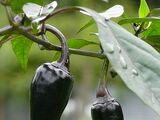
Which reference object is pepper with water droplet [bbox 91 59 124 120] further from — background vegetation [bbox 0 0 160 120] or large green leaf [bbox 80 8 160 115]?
background vegetation [bbox 0 0 160 120]

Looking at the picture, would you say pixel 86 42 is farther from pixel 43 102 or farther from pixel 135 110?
pixel 135 110

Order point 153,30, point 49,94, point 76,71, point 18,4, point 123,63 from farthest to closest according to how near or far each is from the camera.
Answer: point 76,71 → point 153,30 → point 18,4 → point 49,94 → point 123,63

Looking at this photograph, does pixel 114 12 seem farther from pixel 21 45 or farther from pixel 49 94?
pixel 21 45

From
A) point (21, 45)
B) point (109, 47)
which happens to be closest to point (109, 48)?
point (109, 47)

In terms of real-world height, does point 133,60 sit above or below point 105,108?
above

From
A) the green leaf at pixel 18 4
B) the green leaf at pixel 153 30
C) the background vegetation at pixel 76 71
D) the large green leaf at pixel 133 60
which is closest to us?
the large green leaf at pixel 133 60

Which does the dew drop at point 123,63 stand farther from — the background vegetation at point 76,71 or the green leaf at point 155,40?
the background vegetation at point 76,71

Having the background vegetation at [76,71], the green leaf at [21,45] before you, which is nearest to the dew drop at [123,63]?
the green leaf at [21,45]
